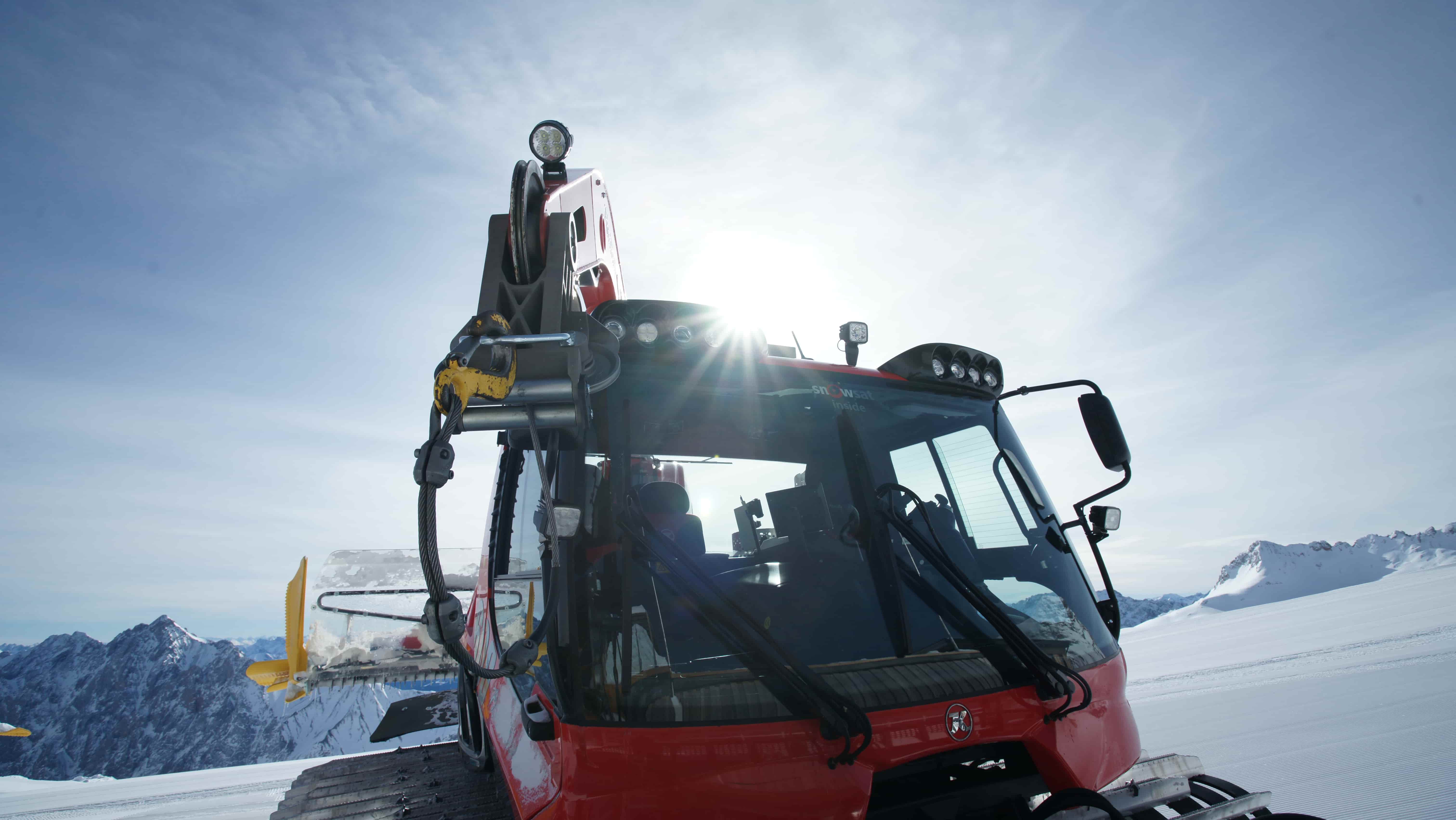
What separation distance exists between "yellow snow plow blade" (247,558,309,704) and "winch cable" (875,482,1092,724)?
457 centimetres

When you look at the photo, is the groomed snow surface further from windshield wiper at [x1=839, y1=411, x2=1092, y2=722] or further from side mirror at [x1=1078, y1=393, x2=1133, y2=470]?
windshield wiper at [x1=839, y1=411, x2=1092, y2=722]

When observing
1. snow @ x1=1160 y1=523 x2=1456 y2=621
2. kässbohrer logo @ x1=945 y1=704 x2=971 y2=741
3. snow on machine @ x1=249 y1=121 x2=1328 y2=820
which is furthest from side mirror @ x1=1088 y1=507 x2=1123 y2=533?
snow @ x1=1160 y1=523 x2=1456 y2=621

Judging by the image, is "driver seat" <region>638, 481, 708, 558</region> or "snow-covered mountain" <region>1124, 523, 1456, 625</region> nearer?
"driver seat" <region>638, 481, 708, 558</region>

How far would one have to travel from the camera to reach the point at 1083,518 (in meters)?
2.79

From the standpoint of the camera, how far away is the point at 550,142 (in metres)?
3.05

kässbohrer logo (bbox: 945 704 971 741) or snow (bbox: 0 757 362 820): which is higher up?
kässbohrer logo (bbox: 945 704 971 741)

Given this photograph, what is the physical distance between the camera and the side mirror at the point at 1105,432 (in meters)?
2.68

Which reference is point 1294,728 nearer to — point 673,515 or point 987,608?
point 987,608

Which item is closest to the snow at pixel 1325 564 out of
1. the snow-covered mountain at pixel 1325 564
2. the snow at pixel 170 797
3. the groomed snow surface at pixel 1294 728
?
the snow-covered mountain at pixel 1325 564

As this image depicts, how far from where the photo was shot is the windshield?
191 cm

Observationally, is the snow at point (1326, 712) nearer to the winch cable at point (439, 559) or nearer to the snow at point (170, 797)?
the winch cable at point (439, 559)

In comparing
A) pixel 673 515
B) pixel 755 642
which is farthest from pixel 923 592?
pixel 673 515

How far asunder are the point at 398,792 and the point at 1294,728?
25.5 feet

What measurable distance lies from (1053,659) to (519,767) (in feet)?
5.57
